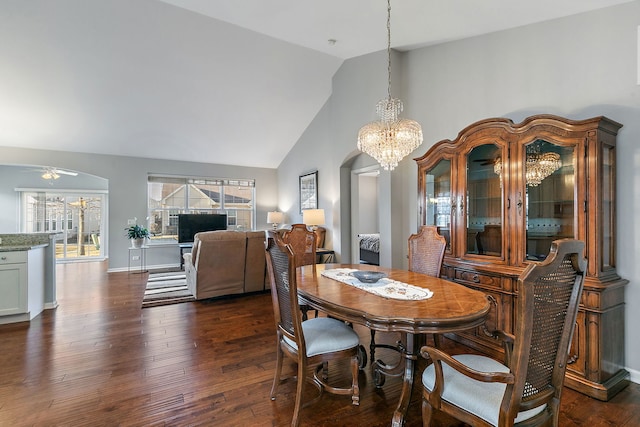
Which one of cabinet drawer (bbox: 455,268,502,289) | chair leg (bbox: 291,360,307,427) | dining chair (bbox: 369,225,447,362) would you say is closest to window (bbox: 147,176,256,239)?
dining chair (bbox: 369,225,447,362)

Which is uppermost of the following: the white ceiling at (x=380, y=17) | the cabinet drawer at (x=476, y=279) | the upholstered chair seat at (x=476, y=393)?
the white ceiling at (x=380, y=17)

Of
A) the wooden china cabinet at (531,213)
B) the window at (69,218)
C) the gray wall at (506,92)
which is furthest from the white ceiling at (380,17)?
the window at (69,218)

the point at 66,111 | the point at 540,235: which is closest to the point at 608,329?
the point at 540,235

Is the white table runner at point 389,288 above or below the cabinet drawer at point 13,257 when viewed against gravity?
below

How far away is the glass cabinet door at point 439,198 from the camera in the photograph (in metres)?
3.15

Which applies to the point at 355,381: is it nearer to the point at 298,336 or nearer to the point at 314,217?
the point at 298,336

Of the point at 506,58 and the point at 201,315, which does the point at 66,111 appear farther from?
the point at 506,58

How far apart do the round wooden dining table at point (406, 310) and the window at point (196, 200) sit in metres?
6.29

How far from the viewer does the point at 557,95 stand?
2.67m

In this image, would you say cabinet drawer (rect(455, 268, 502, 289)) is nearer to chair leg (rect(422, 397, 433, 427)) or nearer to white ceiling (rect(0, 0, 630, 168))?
chair leg (rect(422, 397, 433, 427))

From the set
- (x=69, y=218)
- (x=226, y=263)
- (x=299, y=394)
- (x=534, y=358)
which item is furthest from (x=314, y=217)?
(x=69, y=218)

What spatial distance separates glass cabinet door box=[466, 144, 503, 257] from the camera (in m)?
2.76

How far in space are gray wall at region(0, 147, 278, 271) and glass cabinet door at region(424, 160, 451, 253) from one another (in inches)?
233

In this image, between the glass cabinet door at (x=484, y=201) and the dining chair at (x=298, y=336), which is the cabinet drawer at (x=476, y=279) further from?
the dining chair at (x=298, y=336)
